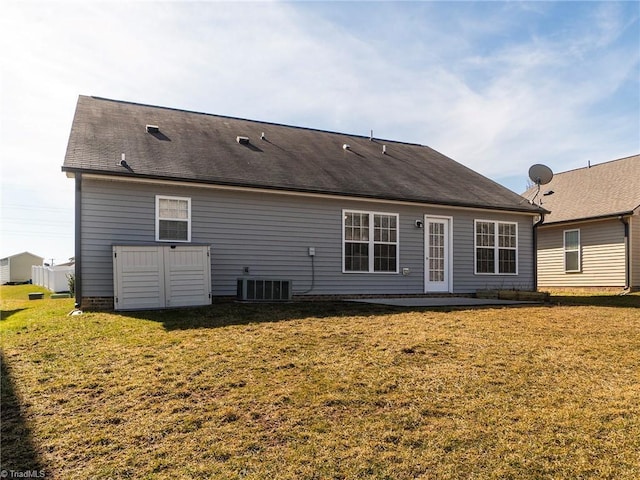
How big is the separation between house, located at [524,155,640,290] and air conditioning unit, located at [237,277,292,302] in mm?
11979

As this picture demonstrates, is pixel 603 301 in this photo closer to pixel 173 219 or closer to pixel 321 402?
pixel 321 402

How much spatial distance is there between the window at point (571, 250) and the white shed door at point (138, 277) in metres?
15.5

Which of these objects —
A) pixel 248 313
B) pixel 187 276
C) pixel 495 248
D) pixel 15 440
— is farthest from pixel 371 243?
pixel 15 440

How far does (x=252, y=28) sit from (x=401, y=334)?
7.79 meters

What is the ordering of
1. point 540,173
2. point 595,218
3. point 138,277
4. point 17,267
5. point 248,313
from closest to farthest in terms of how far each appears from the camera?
point 248,313, point 138,277, point 540,173, point 595,218, point 17,267

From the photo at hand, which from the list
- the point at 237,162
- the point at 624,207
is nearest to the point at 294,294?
the point at 237,162

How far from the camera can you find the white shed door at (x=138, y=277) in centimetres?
842

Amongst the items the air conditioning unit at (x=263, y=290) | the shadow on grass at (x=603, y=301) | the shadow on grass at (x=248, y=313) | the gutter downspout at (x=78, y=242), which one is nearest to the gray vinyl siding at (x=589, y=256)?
the shadow on grass at (x=603, y=301)

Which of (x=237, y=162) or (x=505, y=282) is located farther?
(x=505, y=282)

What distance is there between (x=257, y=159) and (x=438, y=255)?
19.0 ft

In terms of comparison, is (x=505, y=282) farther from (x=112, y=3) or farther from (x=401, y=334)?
(x=112, y=3)

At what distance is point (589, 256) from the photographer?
16656 mm

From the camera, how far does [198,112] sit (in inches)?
556

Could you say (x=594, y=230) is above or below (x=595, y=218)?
below
